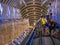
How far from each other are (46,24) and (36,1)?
9743mm

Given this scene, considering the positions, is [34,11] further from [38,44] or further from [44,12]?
[38,44]

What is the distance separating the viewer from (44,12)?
67.8 ft

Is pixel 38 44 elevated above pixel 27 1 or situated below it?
below

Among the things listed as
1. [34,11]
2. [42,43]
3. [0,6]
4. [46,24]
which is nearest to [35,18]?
[34,11]

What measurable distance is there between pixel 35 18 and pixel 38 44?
47.9 ft

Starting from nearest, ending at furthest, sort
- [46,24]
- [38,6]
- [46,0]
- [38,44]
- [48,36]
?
[38,44] < [48,36] < [46,24] < [46,0] < [38,6]

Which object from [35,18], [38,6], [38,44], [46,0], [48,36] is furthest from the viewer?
[35,18]

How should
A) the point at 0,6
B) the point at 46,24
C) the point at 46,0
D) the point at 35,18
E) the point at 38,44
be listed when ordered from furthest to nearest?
the point at 35,18, the point at 46,0, the point at 46,24, the point at 38,44, the point at 0,6

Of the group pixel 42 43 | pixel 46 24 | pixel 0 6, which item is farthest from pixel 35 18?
pixel 0 6

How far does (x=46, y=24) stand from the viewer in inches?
390

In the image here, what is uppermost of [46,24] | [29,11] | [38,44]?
[29,11]

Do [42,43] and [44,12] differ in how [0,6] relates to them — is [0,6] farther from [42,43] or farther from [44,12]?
[44,12]

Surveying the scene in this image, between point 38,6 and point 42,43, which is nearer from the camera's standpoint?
point 42,43

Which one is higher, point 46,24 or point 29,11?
point 29,11
